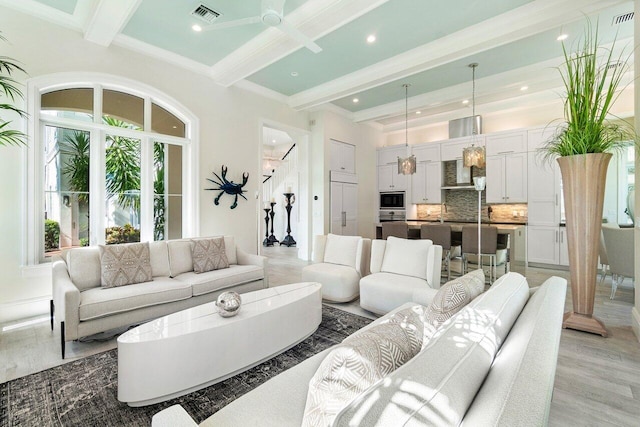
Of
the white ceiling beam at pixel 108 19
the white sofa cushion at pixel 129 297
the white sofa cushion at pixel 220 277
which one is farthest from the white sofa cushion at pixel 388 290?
the white ceiling beam at pixel 108 19

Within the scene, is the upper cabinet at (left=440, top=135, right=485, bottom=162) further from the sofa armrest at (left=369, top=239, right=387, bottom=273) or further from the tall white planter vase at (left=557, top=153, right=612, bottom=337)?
the sofa armrest at (left=369, top=239, right=387, bottom=273)

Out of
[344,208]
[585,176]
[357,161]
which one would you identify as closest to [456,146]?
[357,161]

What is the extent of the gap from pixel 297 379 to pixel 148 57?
4.73 metres

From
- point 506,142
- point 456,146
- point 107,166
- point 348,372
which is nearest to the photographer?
point 348,372

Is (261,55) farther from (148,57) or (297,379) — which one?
(297,379)

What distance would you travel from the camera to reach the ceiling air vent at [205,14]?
326 cm

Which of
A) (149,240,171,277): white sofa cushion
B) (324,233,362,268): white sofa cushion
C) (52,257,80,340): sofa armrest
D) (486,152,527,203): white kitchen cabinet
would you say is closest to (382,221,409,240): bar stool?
(324,233,362,268): white sofa cushion

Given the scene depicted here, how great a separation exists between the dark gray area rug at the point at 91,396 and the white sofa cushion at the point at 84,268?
33.9 inches

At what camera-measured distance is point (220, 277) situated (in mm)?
3371

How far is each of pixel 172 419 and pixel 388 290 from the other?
2385 millimetres

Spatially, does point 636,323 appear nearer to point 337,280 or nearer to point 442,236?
point 442,236

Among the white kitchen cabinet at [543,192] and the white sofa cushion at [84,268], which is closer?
the white sofa cushion at [84,268]

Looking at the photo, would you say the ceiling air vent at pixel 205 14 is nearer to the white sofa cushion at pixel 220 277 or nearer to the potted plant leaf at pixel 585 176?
the white sofa cushion at pixel 220 277

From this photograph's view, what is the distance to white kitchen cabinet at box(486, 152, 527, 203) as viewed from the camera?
19.2 feet
